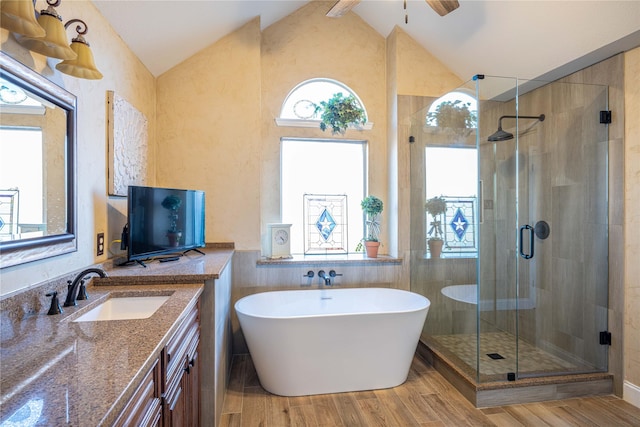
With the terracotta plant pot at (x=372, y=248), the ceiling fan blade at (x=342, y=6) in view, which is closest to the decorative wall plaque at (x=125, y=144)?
the ceiling fan blade at (x=342, y=6)

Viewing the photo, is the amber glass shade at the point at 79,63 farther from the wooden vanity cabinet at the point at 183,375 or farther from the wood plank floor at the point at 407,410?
the wood plank floor at the point at 407,410

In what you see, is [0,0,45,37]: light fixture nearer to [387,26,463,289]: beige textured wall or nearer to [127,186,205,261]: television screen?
[127,186,205,261]: television screen

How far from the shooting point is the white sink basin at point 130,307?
1602 millimetres

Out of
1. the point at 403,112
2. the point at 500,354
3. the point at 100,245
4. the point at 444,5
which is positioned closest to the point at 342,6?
the point at 444,5

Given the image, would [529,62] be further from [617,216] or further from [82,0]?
[82,0]

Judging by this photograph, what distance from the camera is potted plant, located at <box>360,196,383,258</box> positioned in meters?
3.28

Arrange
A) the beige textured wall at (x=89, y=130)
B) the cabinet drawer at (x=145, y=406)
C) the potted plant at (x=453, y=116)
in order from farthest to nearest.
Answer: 1. the potted plant at (x=453, y=116)
2. the beige textured wall at (x=89, y=130)
3. the cabinet drawer at (x=145, y=406)

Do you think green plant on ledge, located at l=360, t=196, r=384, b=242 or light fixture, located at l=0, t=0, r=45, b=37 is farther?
green plant on ledge, located at l=360, t=196, r=384, b=242

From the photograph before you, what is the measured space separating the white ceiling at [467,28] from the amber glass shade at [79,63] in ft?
1.99

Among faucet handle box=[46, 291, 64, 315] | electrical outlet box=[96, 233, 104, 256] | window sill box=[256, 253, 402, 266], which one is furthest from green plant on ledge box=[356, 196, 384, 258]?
faucet handle box=[46, 291, 64, 315]

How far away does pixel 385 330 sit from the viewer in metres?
2.39

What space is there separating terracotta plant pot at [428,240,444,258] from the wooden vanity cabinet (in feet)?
7.04

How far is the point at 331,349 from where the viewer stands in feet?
7.70

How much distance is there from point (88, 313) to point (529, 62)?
3.50 metres
